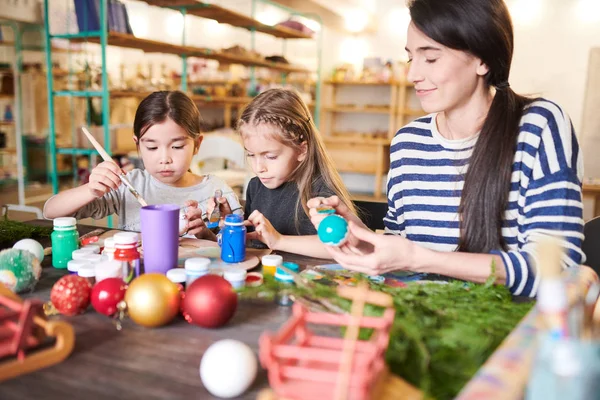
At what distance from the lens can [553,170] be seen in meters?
1.19

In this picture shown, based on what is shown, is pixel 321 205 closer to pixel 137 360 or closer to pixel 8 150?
pixel 137 360

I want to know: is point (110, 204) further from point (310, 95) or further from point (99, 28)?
point (310, 95)

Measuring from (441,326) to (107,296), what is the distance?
0.54m

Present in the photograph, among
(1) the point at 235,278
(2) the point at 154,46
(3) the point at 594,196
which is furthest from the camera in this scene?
(3) the point at 594,196

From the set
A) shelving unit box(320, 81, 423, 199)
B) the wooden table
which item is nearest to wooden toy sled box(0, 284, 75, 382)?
the wooden table

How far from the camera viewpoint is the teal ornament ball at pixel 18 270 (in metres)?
0.95

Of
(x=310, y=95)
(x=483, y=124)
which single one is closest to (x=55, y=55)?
(x=310, y=95)

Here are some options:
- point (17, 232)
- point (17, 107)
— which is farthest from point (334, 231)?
point (17, 107)

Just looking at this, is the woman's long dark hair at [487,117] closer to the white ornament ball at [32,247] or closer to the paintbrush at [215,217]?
the paintbrush at [215,217]

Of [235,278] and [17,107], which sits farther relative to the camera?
[17,107]

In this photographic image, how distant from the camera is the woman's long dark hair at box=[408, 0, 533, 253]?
1195 mm

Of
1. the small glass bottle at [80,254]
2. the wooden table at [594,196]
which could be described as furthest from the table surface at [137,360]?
the wooden table at [594,196]

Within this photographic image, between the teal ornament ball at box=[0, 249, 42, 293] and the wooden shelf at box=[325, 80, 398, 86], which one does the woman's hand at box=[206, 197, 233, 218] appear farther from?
the wooden shelf at box=[325, 80, 398, 86]

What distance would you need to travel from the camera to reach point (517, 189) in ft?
4.19
